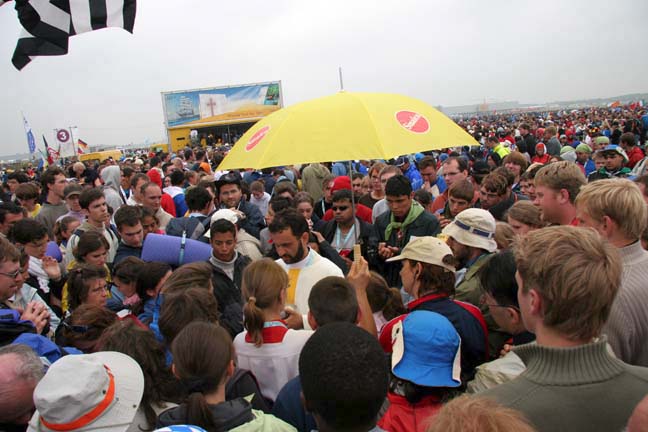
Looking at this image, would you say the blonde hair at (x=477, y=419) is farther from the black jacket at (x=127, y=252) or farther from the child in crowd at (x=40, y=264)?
the black jacket at (x=127, y=252)

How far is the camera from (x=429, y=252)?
2.59 m

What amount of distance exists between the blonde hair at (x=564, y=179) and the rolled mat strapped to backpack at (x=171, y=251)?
3.15 meters

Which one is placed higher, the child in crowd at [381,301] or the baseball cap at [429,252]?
the baseball cap at [429,252]

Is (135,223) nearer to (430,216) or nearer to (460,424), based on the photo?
(430,216)

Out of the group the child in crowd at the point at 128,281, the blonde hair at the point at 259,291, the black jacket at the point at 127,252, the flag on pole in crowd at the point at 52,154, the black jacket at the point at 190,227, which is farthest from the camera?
the flag on pole in crowd at the point at 52,154

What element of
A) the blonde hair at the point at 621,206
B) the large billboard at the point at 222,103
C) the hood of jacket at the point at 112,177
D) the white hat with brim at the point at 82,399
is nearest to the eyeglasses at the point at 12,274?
the white hat with brim at the point at 82,399

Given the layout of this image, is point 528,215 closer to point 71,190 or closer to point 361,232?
point 361,232

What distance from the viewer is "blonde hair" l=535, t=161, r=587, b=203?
3344 mm

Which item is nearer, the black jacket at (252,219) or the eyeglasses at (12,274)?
the eyeglasses at (12,274)

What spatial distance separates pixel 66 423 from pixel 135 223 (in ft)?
9.77

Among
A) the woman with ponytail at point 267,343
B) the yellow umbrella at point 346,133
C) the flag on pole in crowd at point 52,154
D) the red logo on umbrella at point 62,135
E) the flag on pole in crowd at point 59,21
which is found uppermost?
the red logo on umbrella at point 62,135

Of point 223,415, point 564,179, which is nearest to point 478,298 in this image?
point 564,179

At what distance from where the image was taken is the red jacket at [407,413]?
1869 mm

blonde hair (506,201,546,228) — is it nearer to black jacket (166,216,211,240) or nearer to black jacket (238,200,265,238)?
black jacket (238,200,265,238)
